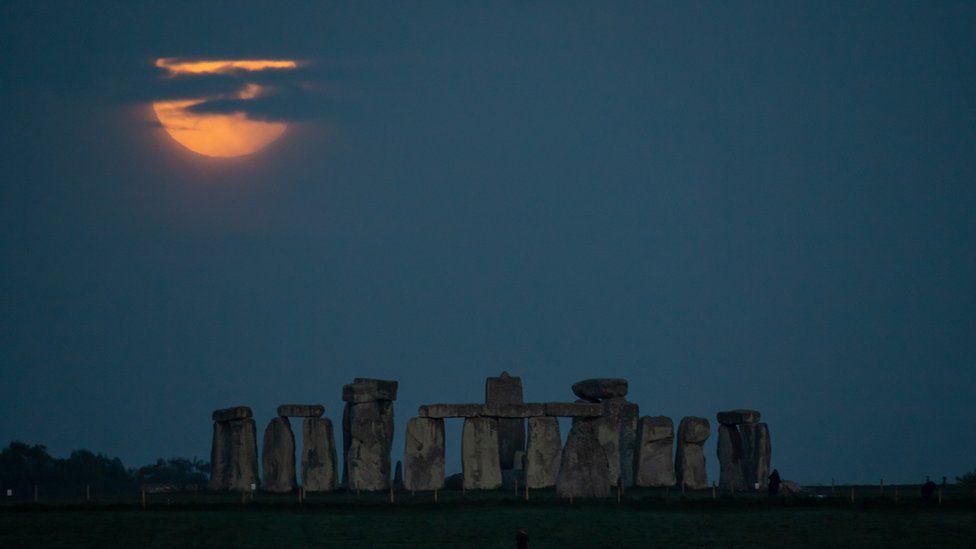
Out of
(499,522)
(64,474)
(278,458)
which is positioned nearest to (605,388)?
(278,458)

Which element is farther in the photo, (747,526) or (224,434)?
(224,434)

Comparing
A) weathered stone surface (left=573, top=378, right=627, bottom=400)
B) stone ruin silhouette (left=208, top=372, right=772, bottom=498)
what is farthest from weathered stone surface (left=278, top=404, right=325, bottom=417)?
weathered stone surface (left=573, top=378, right=627, bottom=400)

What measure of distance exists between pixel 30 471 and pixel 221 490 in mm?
23207

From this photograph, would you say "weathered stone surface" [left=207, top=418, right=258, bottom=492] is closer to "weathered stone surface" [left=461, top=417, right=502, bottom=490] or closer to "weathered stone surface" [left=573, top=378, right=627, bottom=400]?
"weathered stone surface" [left=461, top=417, right=502, bottom=490]

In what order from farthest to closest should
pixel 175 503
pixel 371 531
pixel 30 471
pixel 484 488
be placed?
pixel 30 471
pixel 484 488
pixel 175 503
pixel 371 531

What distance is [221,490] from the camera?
5238 centimetres

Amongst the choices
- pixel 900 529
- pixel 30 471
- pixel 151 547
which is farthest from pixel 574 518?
pixel 30 471

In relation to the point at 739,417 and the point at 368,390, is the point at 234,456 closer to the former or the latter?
the point at 368,390

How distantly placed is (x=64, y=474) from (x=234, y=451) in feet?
76.5

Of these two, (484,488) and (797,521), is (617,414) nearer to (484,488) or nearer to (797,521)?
(484,488)

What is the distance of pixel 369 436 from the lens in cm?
5178

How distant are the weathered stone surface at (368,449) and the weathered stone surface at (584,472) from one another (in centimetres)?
776

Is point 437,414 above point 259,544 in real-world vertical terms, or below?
above

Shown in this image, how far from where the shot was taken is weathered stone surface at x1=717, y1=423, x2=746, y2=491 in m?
52.1
